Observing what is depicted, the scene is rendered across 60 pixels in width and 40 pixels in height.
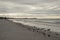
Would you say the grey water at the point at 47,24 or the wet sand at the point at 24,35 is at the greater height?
the wet sand at the point at 24,35

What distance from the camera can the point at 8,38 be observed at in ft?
22.5

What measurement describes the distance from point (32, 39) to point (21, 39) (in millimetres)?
592

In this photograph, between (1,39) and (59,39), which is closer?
(1,39)

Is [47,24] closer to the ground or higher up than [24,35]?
closer to the ground

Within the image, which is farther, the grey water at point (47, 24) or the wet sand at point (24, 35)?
the grey water at point (47, 24)

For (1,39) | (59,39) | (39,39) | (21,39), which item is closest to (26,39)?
(21,39)

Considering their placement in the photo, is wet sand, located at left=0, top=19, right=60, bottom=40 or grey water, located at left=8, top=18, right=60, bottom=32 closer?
wet sand, located at left=0, top=19, right=60, bottom=40

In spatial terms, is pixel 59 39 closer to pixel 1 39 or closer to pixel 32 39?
pixel 32 39

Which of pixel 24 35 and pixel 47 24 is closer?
pixel 24 35

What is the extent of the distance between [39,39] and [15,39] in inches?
50.1

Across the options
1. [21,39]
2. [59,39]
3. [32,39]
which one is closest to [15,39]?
[21,39]

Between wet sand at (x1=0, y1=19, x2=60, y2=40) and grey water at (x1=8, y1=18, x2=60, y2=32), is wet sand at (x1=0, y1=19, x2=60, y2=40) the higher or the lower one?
the higher one

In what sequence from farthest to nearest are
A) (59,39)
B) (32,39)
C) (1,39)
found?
(59,39), (32,39), (1,39)

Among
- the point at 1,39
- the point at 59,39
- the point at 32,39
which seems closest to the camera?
the point at 1,39
